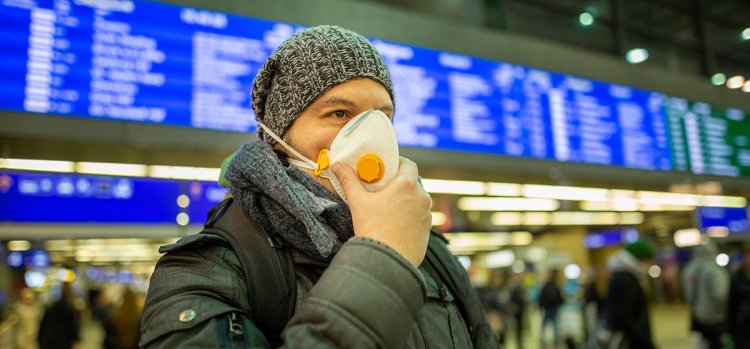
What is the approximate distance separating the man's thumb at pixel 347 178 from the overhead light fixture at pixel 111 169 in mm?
3881

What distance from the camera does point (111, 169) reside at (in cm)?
434

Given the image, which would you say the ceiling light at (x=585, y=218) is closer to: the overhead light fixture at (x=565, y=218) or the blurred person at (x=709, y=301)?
the overhead light fixture at (x=565, y=218)

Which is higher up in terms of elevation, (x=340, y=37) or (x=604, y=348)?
(x=340, y=37)

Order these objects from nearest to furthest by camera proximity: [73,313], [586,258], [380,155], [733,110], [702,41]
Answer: [380,155] → [73,313] → [733,110] → [702,41] → [586,258]

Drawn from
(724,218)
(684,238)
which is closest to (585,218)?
(684,238)

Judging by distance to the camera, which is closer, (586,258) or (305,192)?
(305,192)

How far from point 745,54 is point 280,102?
11.3 meters

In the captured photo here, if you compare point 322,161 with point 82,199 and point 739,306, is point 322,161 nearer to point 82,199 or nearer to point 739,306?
point 82,199

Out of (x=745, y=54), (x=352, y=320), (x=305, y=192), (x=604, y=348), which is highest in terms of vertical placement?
(x=745, y=54)

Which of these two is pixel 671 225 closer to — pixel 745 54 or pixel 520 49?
pixel 745 54

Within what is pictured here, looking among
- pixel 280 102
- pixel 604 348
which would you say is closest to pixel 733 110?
pixel 604 348

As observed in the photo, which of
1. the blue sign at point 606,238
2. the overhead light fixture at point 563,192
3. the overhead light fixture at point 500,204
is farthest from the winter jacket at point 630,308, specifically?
the blue sign at point 606,238

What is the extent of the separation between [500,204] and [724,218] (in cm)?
382

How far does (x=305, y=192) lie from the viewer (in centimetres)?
103
